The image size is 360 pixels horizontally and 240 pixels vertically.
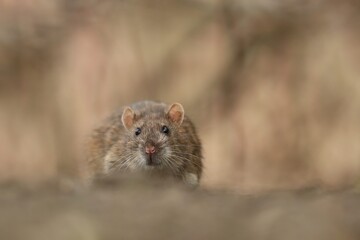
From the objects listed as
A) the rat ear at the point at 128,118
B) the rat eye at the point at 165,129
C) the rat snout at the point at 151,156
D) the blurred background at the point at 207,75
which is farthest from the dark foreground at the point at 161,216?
the blurred background at the point at 207,75

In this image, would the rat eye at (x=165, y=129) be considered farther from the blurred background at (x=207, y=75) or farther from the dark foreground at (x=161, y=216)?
the blurred background at (x=207, y=75)

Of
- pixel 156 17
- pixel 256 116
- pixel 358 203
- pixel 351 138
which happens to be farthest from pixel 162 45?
pixel 358 203

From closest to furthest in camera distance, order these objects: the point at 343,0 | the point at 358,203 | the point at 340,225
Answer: the point at 340,225 → the point at 358,203 → the point at 343,0

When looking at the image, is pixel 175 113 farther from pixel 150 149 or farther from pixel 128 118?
pixel 150 149

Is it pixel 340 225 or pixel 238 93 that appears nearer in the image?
pixel 340 225

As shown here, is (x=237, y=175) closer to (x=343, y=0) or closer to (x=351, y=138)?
(x=351, y=138)

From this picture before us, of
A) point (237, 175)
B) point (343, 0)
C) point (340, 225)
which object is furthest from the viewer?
point (343, 0)

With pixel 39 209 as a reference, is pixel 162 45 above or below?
above

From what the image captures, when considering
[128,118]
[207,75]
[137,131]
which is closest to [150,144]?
[137,131]
